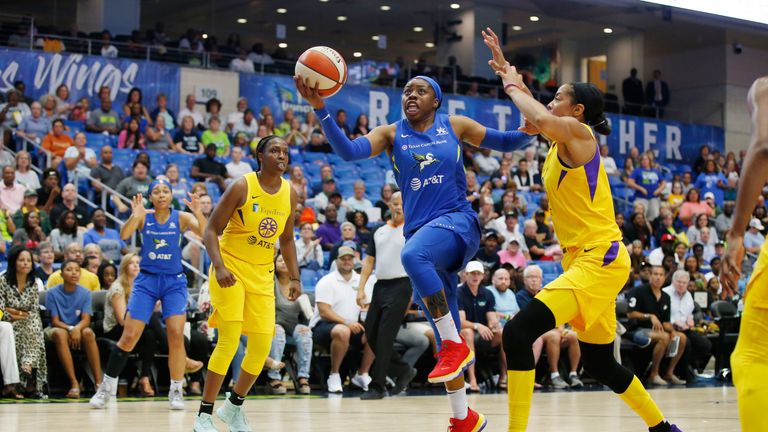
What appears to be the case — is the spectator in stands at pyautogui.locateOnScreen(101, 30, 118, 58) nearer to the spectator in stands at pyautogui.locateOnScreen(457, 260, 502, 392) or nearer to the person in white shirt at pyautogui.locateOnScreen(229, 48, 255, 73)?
the person in white shirt at pyautogui.locateOnScreen(229, 48, 255, 73)

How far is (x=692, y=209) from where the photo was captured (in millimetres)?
20688

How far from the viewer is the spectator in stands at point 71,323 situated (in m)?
10.9

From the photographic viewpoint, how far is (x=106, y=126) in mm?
17766

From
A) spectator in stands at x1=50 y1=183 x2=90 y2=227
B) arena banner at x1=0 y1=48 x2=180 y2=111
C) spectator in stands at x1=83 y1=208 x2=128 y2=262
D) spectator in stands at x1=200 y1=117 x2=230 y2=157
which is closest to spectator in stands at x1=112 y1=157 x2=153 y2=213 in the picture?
spectator in stands at x1=50 y1=183 x2=90 y2=227

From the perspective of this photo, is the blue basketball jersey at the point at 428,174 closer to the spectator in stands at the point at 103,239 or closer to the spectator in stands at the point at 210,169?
the spectator in stands at the point at 103,239

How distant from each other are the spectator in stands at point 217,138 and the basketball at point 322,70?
11686 mm

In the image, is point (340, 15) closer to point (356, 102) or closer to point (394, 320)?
point (356, 102)

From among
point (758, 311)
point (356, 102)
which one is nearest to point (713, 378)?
point (356, 102)

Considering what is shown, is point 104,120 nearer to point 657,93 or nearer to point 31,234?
point 31,234

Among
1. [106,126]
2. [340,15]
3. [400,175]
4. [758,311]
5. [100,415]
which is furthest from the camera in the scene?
Result: [340,15]

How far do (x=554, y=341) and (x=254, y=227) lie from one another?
22.7 feet

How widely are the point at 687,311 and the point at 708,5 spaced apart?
9.96m

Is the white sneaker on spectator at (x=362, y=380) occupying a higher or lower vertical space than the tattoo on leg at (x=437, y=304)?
lower

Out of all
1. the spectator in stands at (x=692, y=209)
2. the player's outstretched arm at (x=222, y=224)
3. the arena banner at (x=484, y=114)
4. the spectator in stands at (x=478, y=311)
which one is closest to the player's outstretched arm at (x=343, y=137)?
the player's outstretched arm at (x=222, y=224)
